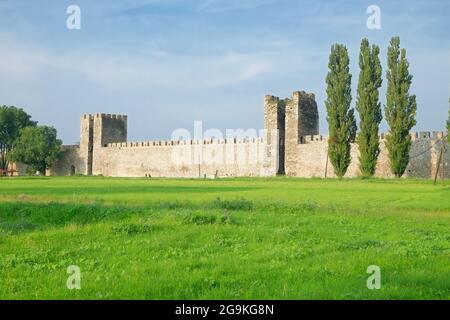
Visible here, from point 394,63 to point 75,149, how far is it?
129 feet

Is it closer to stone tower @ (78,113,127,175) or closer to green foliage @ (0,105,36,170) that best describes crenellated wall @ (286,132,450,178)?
stone tower @ (78,113,127,175)

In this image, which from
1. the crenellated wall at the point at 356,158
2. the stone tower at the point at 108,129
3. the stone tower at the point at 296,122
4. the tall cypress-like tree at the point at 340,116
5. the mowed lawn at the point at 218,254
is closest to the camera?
the mowed lawn at the point at 218,254

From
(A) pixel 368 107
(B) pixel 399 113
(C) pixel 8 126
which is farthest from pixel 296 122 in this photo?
(C) pixel 8 126

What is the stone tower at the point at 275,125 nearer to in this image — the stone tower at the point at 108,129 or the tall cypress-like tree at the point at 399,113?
the tall cypress-like tree at the point at 399,113

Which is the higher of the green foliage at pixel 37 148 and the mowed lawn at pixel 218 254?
the green foliage at pixel 37 148

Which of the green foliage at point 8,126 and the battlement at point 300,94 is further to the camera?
the green foliage at point 8,126

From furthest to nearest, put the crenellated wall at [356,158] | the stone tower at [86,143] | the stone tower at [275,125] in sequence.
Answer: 1. the stone tower at [86,143]
2. the stone tower at [275,125]
3. the crenellated wall at [356,158]

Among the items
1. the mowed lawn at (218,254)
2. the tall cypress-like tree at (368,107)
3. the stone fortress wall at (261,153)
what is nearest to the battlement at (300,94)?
the stone fortress wall at (261,153)

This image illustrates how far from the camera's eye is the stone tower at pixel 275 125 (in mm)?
45531

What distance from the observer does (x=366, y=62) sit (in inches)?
1416

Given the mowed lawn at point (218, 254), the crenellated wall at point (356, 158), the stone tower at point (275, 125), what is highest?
the stone tower at point (275, 125)

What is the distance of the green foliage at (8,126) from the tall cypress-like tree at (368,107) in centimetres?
4259

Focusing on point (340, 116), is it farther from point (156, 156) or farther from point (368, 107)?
point (156, 156)

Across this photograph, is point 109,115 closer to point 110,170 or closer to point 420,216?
point 110,170
